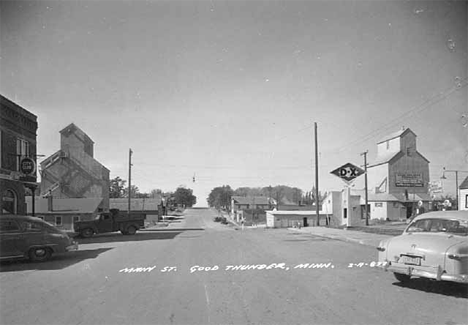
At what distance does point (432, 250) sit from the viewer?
741cm

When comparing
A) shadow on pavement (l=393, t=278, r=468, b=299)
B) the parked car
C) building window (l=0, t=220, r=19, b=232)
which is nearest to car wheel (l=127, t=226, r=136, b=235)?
the parked car

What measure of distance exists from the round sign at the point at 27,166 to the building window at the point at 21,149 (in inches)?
11.4

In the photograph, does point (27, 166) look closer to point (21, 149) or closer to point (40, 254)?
point (21, 149)

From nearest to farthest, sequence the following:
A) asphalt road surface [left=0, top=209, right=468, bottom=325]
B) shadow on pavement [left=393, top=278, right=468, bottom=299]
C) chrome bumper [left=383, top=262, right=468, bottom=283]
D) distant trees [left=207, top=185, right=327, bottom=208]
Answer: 1. asphalt road surface [left=0, top=209, right=468, bottom=325]
2. chrome bumper [left=383, top=262, right=468, bottom=283]
3. shadow on pavement [left=393, top=278, right=468, bottom=299]
4. distant trees [left=207, top=185, right=327, bottom=208]

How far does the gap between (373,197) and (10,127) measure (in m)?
45.2

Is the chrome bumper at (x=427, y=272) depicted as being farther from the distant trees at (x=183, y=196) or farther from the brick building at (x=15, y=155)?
the distant trees at (x=183, y=196)

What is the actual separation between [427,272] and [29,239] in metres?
10.5

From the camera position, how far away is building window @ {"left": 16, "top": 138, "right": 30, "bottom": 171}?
26.0 m

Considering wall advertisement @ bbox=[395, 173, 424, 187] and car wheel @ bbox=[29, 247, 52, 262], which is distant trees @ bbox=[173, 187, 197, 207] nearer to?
wall advertisement @ bbox=[395, 173, 424, 187]

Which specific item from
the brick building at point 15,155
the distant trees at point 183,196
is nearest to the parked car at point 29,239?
Answer: the brick building at point 15,155

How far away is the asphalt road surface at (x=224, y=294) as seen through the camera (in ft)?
19.7

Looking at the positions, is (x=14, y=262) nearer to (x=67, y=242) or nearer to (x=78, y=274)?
(x=67, y=242)

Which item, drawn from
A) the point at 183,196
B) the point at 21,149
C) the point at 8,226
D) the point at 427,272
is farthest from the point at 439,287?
the point at 183,196

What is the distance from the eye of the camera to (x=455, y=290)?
7.56 m
